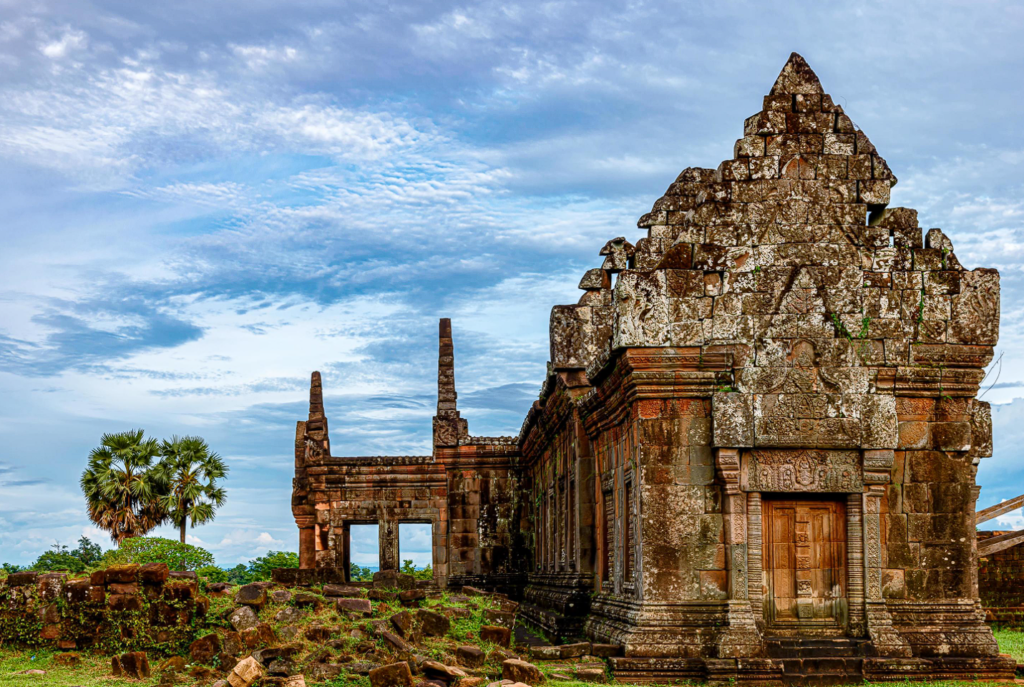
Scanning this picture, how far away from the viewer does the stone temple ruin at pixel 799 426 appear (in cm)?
1152

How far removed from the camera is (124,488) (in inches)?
1251

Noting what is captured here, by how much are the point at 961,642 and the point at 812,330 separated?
385 cm

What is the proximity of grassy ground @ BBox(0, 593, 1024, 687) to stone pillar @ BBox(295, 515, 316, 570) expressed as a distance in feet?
47.5

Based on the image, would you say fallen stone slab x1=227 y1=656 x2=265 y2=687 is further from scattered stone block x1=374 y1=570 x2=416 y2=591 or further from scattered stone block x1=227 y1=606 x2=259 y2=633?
scattered stone block x1=374 y1=570 x2=416 y2=591

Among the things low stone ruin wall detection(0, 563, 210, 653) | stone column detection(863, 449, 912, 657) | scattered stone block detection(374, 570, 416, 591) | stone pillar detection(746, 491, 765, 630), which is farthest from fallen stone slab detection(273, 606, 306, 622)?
stone column detection(863, 449, 912, 657)

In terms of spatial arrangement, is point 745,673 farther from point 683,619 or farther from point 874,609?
point 874,609

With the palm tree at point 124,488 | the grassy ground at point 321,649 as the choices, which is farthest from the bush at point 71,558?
the grassy ground at point 321,649

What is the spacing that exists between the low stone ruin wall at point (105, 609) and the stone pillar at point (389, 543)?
13.9 metres

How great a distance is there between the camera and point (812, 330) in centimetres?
1201

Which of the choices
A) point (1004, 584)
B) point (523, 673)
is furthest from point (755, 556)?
point (1004, 584)

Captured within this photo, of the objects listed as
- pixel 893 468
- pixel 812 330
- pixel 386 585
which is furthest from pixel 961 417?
pixel 386 585

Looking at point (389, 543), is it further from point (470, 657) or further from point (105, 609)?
point (470, 657)

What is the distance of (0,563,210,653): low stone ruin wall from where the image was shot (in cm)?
1218

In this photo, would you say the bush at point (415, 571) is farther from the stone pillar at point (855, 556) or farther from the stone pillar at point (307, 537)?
the stone pillar at point (855, 556)
